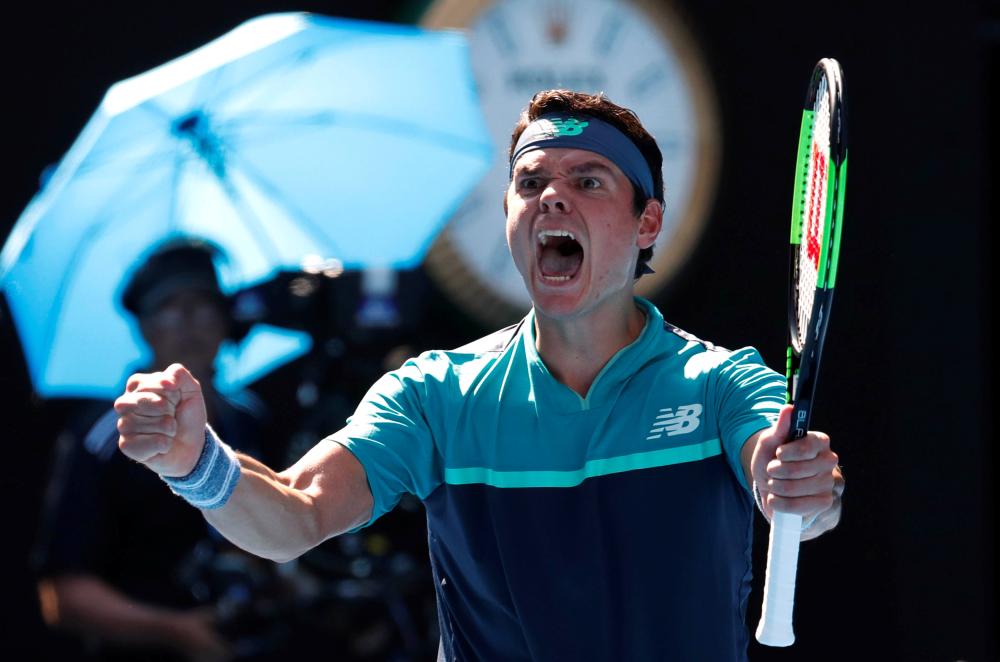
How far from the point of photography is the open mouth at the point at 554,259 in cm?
261

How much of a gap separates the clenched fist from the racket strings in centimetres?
91

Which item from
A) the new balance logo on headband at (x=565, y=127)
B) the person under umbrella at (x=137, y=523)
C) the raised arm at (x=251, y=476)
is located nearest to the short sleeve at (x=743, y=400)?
the new balance logo on headband at (x=565, y=127)

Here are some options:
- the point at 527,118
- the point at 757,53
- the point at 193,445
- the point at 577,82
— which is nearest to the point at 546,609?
the point at 193,445

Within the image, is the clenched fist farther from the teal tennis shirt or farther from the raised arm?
the teal tennis shirt

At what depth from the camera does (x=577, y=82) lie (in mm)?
5004

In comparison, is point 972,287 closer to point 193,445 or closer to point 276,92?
point 276,92

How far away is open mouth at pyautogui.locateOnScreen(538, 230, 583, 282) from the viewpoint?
103 inches

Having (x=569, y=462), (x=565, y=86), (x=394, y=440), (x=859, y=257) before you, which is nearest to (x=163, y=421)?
(x=394, y=440)

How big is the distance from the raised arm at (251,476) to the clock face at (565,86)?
8.24 ft

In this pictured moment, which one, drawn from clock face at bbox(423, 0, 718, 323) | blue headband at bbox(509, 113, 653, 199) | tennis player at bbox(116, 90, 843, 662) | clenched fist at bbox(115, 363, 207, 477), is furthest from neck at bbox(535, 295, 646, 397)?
clock face at bbox(423, 0, 718, 323)

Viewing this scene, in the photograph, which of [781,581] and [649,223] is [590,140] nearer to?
[649,223]

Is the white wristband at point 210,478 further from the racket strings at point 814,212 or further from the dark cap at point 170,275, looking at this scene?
the dark cap at point 170,275

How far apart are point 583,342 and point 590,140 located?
37cm

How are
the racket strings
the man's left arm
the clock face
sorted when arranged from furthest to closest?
the clock face, the racket strings, the man's left arm
